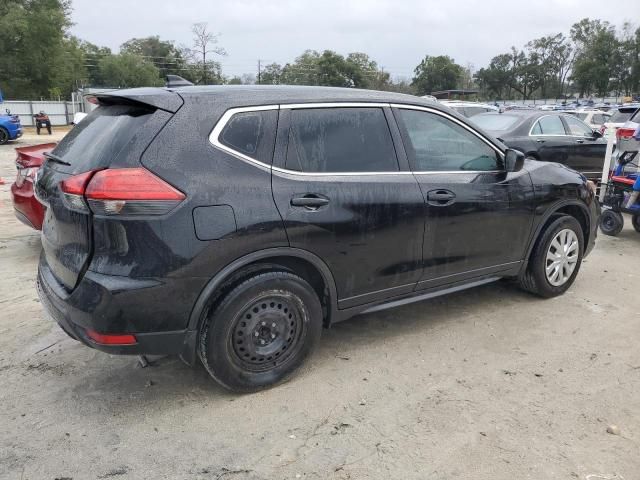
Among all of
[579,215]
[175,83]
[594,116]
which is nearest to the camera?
[175,83]

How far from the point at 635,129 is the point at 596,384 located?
5.23m

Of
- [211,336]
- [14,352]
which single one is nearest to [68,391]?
[14,352]

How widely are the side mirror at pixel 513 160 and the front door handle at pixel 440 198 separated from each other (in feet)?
2.22

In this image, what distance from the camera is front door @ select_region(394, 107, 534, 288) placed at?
3.79 metres

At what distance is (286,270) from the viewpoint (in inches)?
127

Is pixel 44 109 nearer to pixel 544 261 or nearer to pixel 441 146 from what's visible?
pixel 441 146

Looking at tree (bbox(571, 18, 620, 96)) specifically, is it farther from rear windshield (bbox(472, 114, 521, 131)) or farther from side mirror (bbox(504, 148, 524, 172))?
side mirror (bbox(504, 148, 524, 172))

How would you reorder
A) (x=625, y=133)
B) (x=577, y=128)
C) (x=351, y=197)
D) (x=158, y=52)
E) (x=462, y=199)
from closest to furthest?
(x=351, y=197)
(x=462, y=199)
(x=625, y=133)
(x=577, y=128)
(x=158, y=52)

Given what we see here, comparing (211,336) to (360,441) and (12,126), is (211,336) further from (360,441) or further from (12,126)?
(12,126)

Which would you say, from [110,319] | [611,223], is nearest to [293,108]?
[110,319]

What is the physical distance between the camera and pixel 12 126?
21656 millimetres

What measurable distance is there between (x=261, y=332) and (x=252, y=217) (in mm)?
710

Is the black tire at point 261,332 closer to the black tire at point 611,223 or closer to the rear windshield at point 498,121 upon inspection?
the black tire at point 611,223

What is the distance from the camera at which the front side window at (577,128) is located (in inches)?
403
